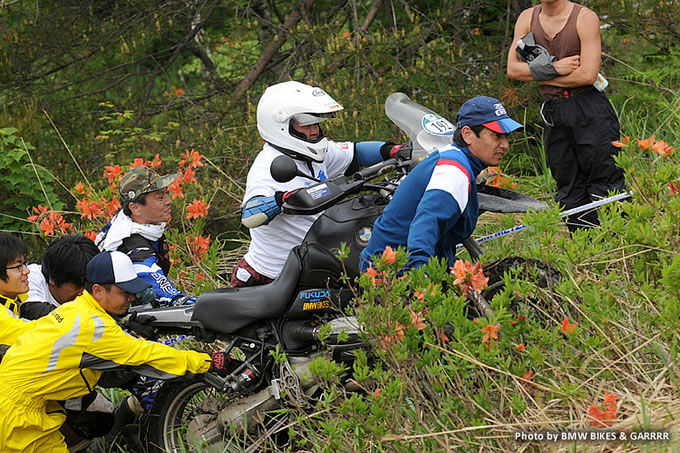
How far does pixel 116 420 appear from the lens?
4.82 meters

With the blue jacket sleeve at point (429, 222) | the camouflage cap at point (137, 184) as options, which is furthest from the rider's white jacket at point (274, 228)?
the blue jacket sleeve at point (429, 222)

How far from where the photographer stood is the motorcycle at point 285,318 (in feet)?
13.6

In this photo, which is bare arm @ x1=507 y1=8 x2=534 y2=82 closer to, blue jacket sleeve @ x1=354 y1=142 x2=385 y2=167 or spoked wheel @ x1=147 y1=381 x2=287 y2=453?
blue jacket sleeve @ x1=354 y1=142 x2=385 y2=167

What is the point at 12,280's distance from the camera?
464 cm

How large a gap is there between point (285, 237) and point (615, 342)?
2085 millimetres

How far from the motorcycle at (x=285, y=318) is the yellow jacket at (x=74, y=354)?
27 centimetres

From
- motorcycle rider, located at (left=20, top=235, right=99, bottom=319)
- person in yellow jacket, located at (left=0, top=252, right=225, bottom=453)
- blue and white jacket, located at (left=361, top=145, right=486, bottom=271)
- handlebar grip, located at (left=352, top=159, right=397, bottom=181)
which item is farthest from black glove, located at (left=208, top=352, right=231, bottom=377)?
handlebar grip, located at (left=352, top=159, right=397, bottom=181)

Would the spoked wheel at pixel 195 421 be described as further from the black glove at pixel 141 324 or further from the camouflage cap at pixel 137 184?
the camouflage cap at pixel 137 184

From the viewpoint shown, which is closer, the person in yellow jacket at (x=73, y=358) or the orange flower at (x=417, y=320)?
the orange flower at (x=417, y=320)

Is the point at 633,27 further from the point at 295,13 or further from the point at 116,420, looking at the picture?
the point at 116,420

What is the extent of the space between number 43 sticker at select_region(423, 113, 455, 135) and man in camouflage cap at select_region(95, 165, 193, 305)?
67.8 inches

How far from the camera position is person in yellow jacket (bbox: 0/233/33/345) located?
4.51m

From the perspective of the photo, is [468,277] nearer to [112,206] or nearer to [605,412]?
[605,412]

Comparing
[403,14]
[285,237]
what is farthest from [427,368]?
[403,14]
